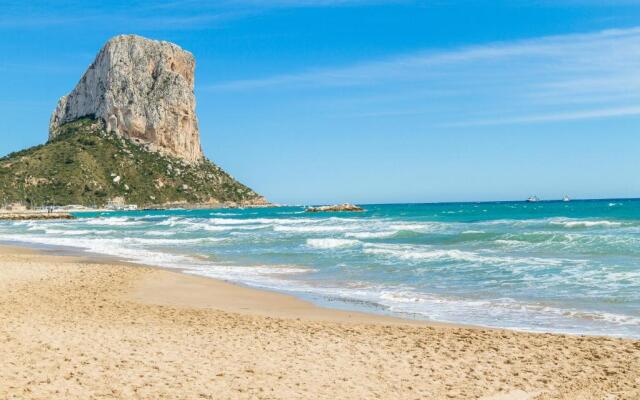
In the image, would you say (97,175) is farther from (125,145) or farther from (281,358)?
(281,358)

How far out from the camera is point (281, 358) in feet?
27.5

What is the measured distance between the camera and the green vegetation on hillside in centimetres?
11900

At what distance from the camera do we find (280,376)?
24.6 ft

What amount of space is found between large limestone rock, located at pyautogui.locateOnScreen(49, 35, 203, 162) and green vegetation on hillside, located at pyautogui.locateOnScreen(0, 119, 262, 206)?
357cm

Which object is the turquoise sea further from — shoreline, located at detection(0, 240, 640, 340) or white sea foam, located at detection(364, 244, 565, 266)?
shoreline, located at detection(0, 240, 640, 340)

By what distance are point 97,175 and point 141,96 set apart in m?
22.7

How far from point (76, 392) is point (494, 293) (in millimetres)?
11272

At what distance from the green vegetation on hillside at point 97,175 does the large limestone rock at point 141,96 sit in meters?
3.57

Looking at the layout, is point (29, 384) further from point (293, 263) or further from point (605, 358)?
point (293, 263)

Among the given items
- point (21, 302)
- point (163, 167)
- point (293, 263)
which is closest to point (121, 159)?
point (163, 167)

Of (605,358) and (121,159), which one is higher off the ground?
(121,159)

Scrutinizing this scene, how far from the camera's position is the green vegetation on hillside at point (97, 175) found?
119000 mm

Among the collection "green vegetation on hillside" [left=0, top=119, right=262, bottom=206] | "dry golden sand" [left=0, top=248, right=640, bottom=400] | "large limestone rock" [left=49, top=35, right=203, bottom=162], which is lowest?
"dry golden sand" [left=0, top=248, right=640, bottom=400]

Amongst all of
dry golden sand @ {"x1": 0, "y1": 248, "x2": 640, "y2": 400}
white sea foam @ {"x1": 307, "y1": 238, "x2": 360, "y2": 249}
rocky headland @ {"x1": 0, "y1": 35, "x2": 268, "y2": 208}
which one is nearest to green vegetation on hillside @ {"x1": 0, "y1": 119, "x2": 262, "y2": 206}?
rocky headland @ {"x1": 0, "y1": 35, "x2": 268, "y2": 208}
